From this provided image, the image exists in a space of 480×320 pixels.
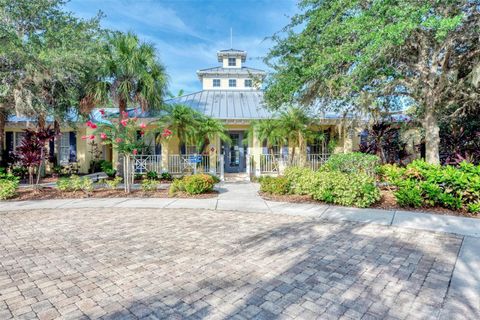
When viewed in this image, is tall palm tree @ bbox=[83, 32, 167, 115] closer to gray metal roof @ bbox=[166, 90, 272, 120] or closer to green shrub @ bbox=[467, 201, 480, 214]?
gray metal roof @ bbox=[166, 90, 272, 120]

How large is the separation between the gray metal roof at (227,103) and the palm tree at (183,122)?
2.48 m

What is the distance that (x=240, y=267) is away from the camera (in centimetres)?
374

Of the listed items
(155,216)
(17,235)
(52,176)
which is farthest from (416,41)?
(52,176)

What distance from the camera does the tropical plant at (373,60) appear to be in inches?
276

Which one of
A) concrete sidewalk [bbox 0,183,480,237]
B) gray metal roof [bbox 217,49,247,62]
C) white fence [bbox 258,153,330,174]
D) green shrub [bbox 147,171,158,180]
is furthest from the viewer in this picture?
gray metal roof [bbox 217,49,247,62]

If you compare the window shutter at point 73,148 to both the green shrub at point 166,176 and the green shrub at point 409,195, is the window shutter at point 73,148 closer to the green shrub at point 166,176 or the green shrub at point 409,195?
the green shrub at point 166,176

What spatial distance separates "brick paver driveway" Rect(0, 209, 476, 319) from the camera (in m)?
2.79

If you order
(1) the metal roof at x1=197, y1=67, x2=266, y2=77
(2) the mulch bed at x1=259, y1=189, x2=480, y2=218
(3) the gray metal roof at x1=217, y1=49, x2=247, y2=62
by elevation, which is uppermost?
(3) the gray metal roof at x1=217, y1=49, x2=247, y2=62

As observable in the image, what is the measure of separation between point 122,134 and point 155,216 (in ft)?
13.9

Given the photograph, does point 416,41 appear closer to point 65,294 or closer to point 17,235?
point 65,294

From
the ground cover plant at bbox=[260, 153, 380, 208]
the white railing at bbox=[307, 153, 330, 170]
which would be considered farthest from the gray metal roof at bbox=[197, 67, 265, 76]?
the ground cover plant at bbox=[260, 153, 380, 208]

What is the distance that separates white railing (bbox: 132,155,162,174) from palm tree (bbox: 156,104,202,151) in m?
2.35

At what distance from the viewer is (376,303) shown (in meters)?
2.88

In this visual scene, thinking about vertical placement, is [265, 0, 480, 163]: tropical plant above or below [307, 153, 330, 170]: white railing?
above
